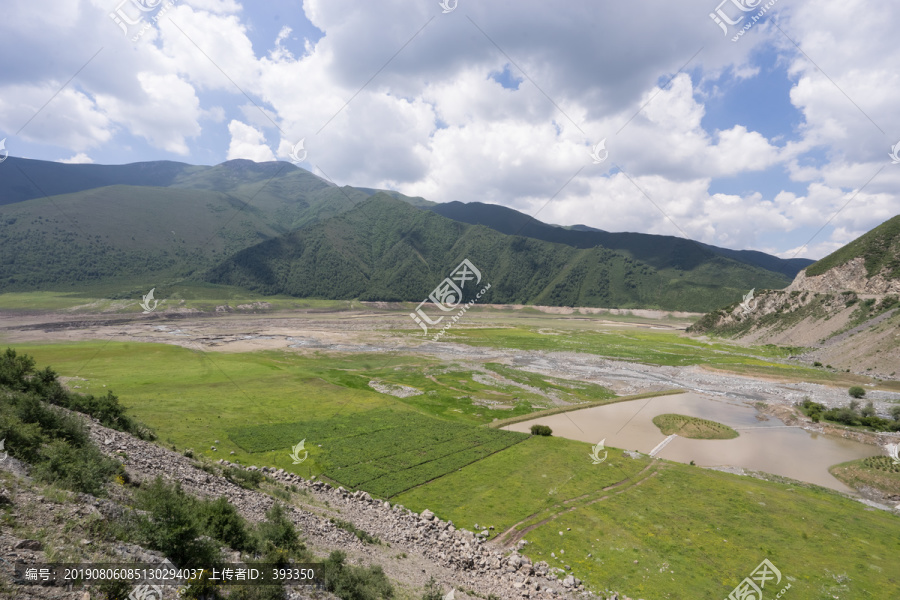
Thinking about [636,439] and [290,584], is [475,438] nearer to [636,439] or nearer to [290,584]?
[636,439]

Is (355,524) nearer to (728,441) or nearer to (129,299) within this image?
(728,441)

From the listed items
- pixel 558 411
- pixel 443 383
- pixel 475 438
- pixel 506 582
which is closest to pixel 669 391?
pixel 558 411

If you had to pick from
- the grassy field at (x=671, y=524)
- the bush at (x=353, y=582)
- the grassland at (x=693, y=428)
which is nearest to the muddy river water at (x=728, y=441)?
the grassland at (x=693, y=428)

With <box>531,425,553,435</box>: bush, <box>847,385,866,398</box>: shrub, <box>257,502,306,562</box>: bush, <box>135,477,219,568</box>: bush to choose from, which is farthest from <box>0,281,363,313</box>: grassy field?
<box>847,385,866,398</box>: shrub

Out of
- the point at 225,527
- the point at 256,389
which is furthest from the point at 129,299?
the point at 225,527

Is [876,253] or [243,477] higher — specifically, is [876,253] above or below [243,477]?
above

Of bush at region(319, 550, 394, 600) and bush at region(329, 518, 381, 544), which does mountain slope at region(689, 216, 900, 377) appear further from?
bush at region(319, 550, 394, 600)

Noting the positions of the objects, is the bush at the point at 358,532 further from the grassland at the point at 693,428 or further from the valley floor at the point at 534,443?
the grassland at the point at 693,428
